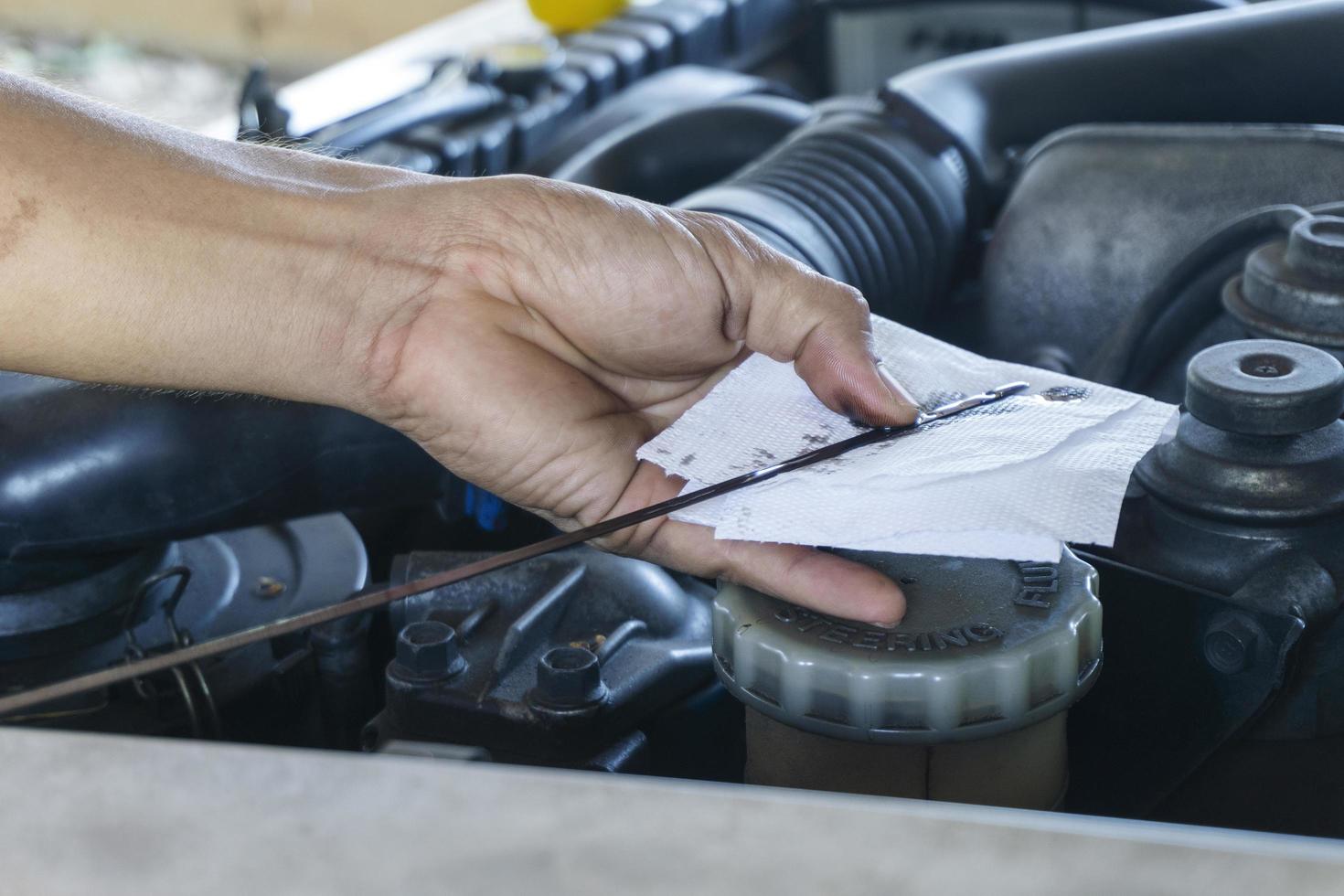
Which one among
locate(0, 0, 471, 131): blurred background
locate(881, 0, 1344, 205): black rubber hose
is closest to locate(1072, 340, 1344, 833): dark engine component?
locate(881, 0, 1344, 205): black rubber hose

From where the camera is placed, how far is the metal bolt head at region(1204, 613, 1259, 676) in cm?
67

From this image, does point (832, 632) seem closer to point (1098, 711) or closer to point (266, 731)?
point (1098, 711)

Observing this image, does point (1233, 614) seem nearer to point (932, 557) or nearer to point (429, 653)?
point (932, 557)

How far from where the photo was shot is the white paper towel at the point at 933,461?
2.15 feet

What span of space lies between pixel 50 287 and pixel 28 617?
0.21 metres

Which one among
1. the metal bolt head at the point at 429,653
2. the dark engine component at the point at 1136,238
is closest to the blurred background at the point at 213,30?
the dark engine component at the point at 1136,238

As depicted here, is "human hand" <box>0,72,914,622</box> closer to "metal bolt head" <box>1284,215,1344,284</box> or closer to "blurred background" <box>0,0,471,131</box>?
"metal bolt head" <box>1284,215,1344,284</box>

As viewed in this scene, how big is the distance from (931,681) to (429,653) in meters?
0.29

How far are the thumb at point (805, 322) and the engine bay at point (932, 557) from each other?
5.3 inches

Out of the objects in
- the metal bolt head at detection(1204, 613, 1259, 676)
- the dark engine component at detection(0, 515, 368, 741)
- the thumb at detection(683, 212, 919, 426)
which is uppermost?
the thumb at detection(683, 212, 919, 426)

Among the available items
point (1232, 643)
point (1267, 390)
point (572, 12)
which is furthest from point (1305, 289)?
point (572, 12)

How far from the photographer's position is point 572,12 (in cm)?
199

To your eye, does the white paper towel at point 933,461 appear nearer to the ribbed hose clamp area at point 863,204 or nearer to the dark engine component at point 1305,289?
the dark engine component at point 1305,289

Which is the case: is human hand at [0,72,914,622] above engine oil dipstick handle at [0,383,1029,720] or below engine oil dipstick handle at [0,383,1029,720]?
above
